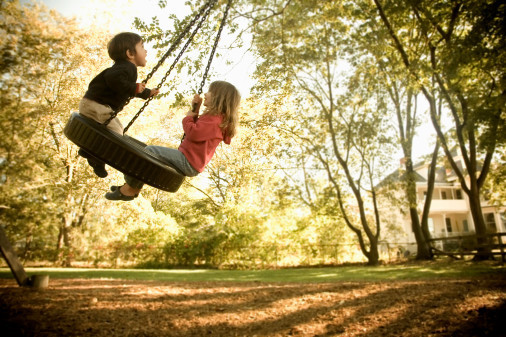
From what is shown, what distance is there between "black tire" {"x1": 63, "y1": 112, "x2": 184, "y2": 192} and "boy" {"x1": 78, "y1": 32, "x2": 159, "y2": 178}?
125 mm

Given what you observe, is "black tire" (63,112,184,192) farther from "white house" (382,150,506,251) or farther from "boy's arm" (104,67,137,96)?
"white house" (382,150,506,251)

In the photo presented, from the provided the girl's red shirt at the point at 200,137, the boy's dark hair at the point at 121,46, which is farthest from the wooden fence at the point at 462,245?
the boy's dark hair at the point at 121,46

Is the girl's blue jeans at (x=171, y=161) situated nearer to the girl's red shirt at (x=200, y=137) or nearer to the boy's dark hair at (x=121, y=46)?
the girl's red shirt at (x=200, y=137)

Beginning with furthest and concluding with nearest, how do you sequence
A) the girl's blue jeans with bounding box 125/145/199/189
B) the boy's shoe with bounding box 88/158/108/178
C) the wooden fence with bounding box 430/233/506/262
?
the wooden fence with bounding box 430/233/506/262, the boy's shoe with bounding box 88/158/108/178, the girl's blue jeans with bounding box 125/145/199/189

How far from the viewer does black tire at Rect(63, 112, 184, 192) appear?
2.52m

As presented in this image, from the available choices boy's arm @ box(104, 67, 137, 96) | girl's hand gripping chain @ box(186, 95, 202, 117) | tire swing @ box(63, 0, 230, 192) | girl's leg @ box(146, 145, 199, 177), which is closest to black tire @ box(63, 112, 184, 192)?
tire swing @ box(63, 0, 230, 192)

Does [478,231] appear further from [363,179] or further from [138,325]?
[138,325]

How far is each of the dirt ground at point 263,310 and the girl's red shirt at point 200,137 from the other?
3.33 meters

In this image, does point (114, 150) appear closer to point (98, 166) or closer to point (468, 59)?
point (98, 166)

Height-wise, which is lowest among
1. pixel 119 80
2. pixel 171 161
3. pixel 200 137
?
pixel 171 161

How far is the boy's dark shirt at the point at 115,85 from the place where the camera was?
2686 mm

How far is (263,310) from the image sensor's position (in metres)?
Answer: 6.14

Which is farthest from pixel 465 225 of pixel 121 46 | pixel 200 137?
pixel 121 46

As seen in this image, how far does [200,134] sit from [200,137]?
29 mm
